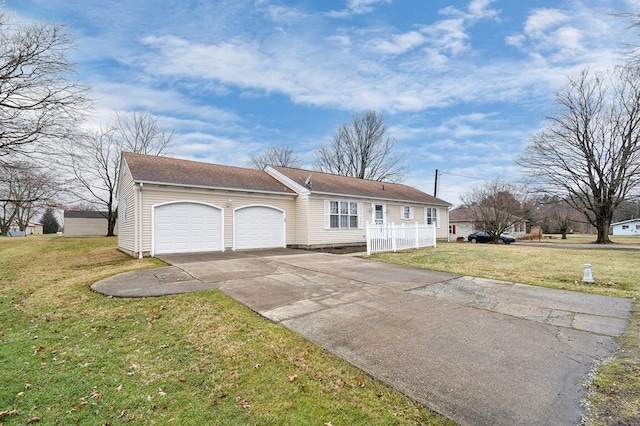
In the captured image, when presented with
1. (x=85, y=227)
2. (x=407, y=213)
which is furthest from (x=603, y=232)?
(x=85, y=227)

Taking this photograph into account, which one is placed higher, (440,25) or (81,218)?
(440,25)

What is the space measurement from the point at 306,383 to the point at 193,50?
46.5 feet

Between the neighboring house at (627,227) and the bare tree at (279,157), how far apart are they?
5994 centimetres

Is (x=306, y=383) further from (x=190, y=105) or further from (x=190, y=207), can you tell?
(x=190, y=105)

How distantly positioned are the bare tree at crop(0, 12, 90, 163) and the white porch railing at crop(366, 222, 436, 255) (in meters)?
13.7

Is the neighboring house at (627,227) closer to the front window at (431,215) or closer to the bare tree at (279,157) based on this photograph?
the front window at (431,215)

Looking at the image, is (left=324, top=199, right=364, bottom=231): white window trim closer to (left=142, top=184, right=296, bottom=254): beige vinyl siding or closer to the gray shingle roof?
the gray shingle roof

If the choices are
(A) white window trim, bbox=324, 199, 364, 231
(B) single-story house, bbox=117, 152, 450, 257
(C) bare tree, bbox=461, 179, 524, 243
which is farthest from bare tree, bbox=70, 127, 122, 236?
(C) bare tree, bbox=461, 179, 524, 243

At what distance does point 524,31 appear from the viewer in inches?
455

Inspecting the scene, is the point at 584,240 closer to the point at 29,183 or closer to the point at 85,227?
the point at 29,183

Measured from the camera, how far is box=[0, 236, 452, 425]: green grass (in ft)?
8.33

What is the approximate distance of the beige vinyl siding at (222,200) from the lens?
12.0 meters

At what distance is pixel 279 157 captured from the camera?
39688 mm

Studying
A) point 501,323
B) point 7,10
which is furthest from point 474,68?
point 7,10
